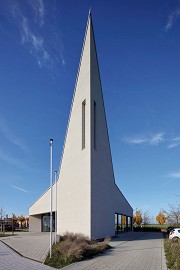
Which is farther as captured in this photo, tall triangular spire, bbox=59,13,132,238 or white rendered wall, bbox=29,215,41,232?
white rendered wall, bbox=29,215,41,232

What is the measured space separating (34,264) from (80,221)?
11737 millimetres

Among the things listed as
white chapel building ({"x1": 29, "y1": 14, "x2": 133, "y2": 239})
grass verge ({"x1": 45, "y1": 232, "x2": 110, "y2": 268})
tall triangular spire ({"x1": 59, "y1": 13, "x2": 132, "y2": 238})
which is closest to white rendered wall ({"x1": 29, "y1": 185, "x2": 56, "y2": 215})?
white chapel building ({"x1": 29, "y1": 14, "x2": 133, "y2": 239})

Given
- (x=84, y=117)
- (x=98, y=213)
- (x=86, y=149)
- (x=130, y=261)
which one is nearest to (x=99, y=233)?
(x=98, y=213)

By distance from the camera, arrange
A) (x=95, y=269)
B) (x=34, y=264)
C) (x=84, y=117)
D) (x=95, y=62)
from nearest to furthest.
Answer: (x=95, y=269) → (x=34, y=264) → (x=84, y=117) → (x=95, y=62)

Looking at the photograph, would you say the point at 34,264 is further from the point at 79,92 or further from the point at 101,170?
the point at 79,92

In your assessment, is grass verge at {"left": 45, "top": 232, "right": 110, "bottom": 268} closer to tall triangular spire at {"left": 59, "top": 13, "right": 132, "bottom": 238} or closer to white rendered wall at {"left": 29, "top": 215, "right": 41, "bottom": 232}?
tall triangular spire at {"left": 59, "top": 13, "right": 132, "bottom": 238}

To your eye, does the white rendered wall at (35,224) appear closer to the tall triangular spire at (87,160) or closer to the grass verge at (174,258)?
the tall triangular spire at (87,160)

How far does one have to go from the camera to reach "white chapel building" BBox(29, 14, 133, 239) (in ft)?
78.1

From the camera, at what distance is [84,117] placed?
87.9ft

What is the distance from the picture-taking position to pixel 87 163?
947 inches

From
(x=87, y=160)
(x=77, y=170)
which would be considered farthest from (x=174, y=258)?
(x=77, y=170)

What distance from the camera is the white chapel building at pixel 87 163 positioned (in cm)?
2380

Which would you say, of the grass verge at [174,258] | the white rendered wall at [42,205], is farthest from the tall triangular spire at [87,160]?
the white rendered wall at [42,205]

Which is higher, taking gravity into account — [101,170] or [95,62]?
[95,62]
